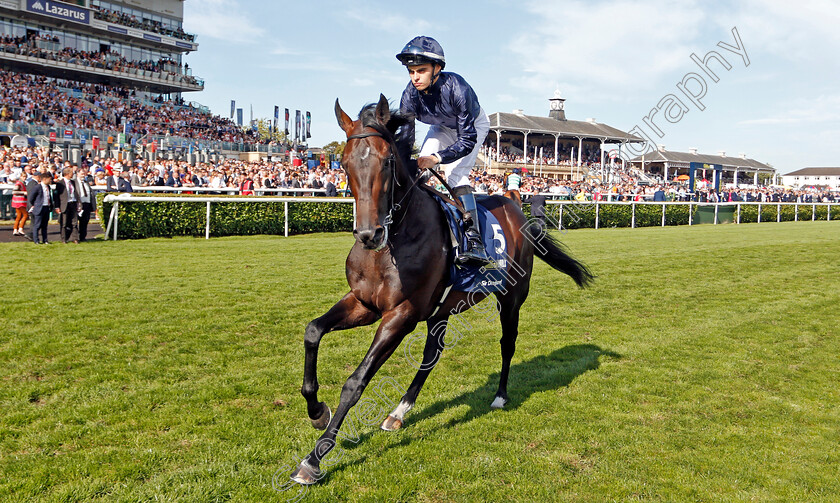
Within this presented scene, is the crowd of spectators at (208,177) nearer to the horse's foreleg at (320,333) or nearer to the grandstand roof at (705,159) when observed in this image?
the horse's foreleg at (320,333)

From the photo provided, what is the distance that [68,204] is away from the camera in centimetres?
1252

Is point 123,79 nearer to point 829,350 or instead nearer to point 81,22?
point 81,22

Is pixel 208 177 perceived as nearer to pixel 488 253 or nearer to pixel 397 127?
pixel 488 253

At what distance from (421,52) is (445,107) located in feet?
1.49

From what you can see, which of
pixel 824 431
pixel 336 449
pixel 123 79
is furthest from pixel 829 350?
pixel 123 79

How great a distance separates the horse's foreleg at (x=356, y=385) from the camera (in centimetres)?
314

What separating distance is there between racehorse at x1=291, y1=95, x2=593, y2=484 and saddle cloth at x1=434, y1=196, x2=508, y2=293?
0.24 feet

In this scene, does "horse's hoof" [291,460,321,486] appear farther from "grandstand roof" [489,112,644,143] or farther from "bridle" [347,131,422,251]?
"grandstand roof" [489,112,644,143]

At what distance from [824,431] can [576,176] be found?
153ft

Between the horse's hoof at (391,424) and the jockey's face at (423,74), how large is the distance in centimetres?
221

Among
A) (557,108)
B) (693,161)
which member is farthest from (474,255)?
(693,161)

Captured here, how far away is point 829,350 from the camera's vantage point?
19.3ft

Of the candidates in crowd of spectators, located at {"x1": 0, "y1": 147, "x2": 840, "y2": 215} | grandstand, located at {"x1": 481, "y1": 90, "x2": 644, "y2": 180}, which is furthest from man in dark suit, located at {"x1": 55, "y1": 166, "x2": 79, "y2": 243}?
grandstand, located at {"x1": 481, "y1": 90, "x2": 644, "y2": 180}

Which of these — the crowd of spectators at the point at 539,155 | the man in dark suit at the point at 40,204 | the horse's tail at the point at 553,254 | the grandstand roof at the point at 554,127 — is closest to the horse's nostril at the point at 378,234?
the horse's tail at the point at 553,254
